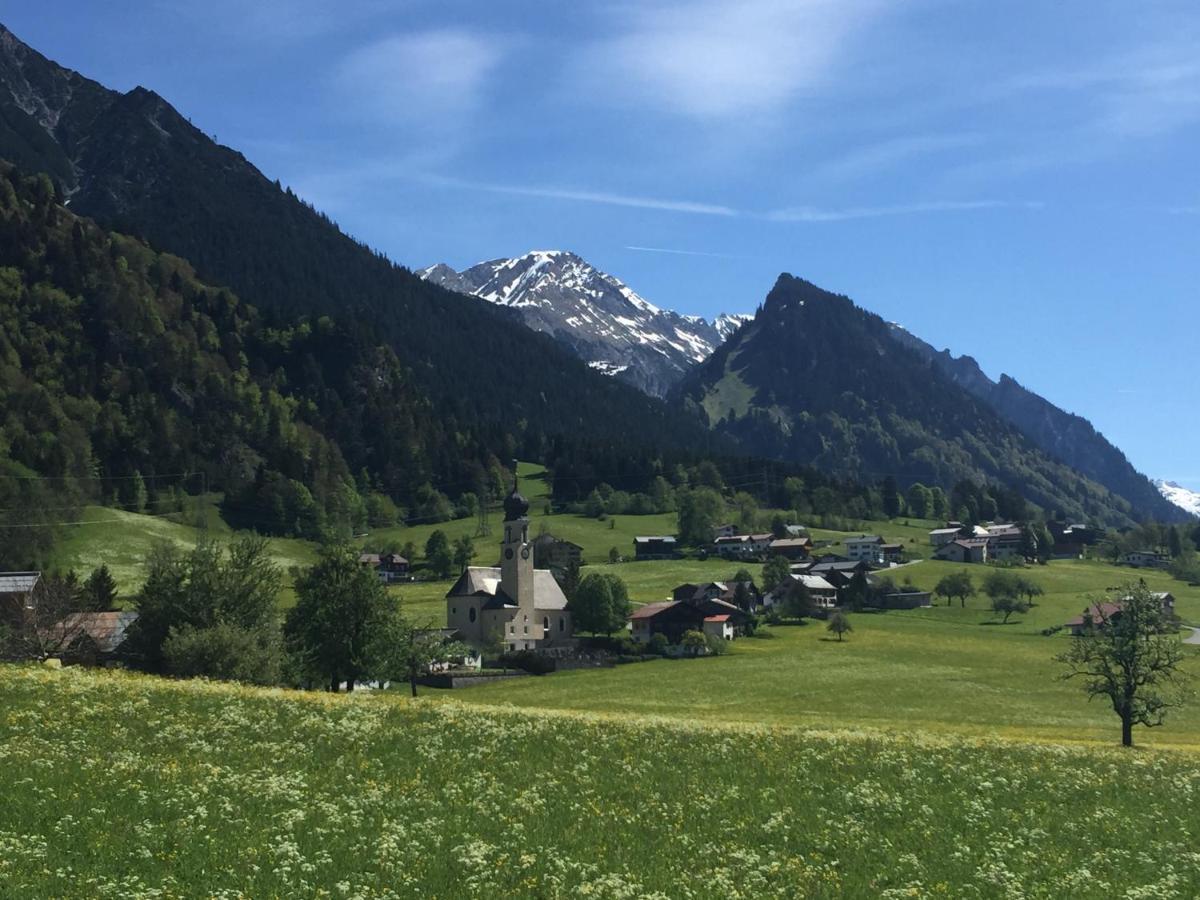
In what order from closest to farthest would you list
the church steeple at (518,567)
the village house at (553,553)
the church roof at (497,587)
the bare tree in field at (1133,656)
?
the bare tree in field at (1133,656) < the church steeple at (518,567) < the church roof at (497,587) < the village house at (553,553)

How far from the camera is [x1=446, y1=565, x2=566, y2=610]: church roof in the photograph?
140375 millimetres

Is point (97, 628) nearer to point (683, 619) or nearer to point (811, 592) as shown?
point (683, 619)


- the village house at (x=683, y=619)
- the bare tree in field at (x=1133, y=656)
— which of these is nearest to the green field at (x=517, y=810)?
the bare tree in field at (x=1133, y=656)

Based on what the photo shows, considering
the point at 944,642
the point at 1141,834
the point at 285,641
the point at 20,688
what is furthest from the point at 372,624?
the point at 944,642

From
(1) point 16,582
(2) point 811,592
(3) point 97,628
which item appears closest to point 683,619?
(2) point 811,592

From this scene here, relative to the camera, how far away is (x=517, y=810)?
27484 mm

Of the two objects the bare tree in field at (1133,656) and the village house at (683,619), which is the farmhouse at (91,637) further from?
the village house at (683,619)

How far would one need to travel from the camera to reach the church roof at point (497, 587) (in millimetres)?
140375

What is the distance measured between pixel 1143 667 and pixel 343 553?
50.1m

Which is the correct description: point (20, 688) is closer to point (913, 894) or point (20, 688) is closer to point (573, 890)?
point (573, 890)

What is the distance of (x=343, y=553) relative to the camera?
75938 mm

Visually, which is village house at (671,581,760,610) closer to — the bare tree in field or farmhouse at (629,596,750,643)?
farmhouse at (629,596,750,643)

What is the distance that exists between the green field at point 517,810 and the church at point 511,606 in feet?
315

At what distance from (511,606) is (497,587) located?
4529mm
